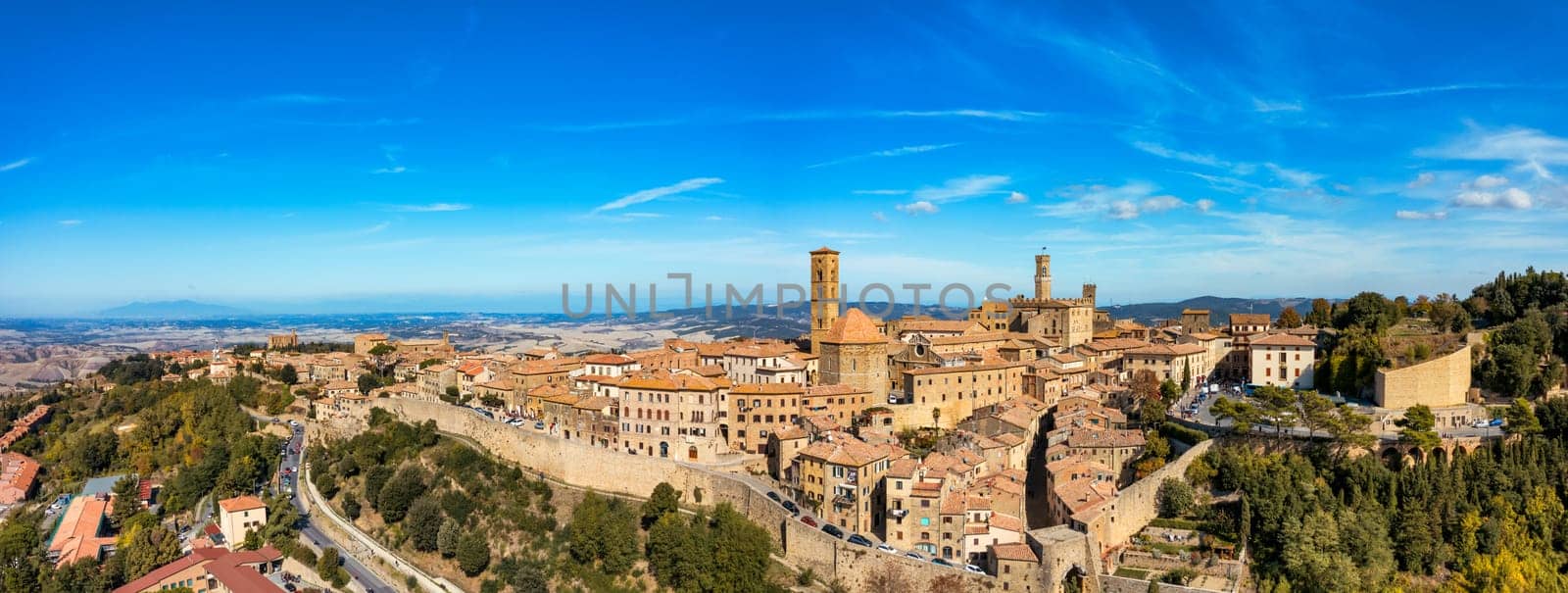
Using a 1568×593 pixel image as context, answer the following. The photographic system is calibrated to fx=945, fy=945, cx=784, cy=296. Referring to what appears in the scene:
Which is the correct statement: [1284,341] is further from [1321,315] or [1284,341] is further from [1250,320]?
[1321,315]

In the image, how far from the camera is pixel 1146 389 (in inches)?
1677

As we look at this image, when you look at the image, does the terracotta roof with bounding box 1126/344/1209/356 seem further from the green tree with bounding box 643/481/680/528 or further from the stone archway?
the green tree with bounding box 643/481/680/528

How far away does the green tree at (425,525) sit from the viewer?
40.6 metres

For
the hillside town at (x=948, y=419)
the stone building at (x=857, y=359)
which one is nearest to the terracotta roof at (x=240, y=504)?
the hillside town at (x=948, y=419)

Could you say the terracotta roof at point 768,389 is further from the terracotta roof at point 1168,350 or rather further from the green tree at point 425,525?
the terracotta roof at point 1168,350

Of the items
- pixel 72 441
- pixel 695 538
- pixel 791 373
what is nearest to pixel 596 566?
pixel 695 538

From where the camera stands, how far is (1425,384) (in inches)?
1423

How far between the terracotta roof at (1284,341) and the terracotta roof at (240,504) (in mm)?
49849

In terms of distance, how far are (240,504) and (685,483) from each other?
25199 millimetres

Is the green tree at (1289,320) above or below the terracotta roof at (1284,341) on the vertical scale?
above

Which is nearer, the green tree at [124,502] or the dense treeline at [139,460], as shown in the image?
the dense treeline at [139,460]

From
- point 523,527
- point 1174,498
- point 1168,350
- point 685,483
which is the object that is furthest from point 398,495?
point 1168,350

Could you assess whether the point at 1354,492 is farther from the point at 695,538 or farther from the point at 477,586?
the point at 477,586

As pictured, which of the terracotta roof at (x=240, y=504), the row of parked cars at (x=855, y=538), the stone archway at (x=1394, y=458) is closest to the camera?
the row of parked cars at (x=855, y=538)
